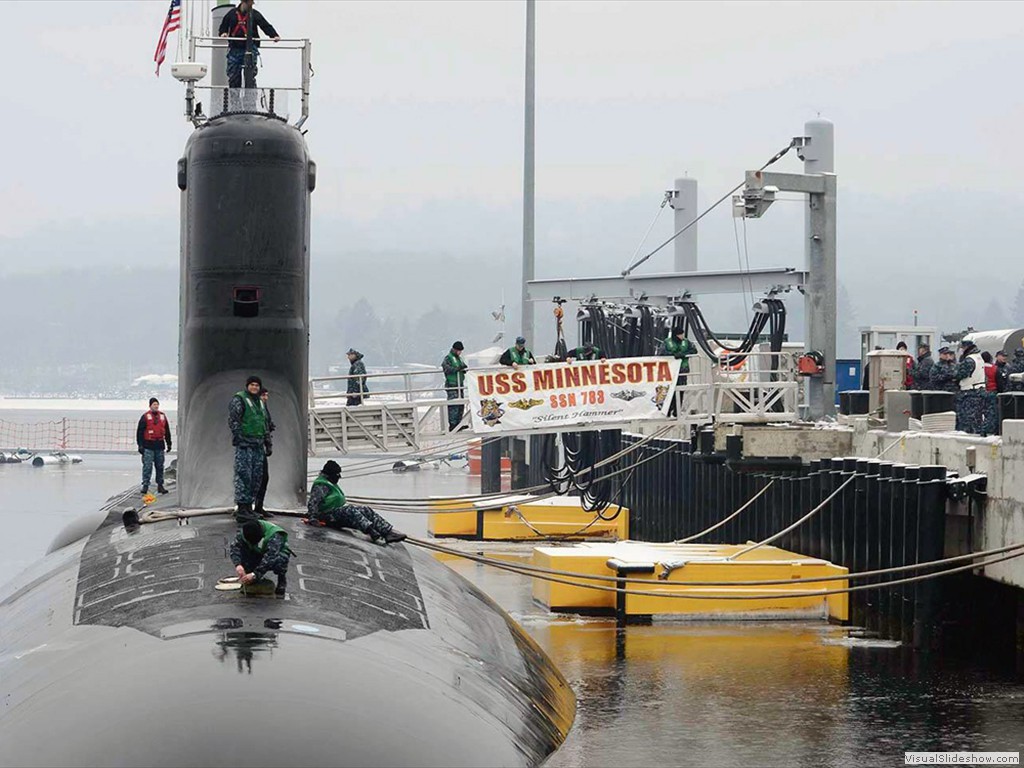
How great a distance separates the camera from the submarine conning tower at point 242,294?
1508cm

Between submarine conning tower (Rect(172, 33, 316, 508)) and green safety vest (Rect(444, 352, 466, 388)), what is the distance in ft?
38.5

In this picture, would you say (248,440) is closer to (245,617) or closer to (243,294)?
(243,294)

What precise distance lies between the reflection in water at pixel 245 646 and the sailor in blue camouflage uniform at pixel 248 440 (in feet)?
14.1

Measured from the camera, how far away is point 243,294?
15148mm

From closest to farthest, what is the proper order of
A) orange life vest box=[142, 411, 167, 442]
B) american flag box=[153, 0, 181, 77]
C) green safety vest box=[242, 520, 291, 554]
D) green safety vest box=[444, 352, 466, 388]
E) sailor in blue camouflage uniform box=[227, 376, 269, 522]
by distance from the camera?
green safety vest box=[242, 520, 291, 554]
sailor in blue camouflage uniform box=[227, 376, 269, 522]
american flag box=[153, 0, 181, 77]
orange life vest box=[142, 411, 167, 442]
green safety vest box=[444, 352, 466, 388]

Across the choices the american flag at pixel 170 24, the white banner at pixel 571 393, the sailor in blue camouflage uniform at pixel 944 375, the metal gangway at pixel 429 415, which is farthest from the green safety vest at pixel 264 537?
the sailor in blue camouflage uniform at pixel 944 375

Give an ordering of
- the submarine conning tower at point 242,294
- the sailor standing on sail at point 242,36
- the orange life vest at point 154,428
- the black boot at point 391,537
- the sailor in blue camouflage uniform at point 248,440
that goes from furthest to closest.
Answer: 1. the orange life vest at point 154,428
2. the sailor standing on sail at point 242,36
3. the submarine conning tower at point 242,294
4. the black boot at point 391,537
5. the sailor in blue camouflage uniform at point 248,440

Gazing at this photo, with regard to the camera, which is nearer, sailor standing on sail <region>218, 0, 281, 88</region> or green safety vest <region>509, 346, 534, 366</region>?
sailor standing on sail <region>218, 0, 281, 88</region>

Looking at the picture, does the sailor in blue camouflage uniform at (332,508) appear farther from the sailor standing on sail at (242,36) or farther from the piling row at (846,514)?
the piling row at (846,514)

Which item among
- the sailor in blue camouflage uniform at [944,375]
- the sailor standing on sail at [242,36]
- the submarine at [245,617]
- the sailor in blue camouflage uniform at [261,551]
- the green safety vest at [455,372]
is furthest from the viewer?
the green safety vest at [455,372]

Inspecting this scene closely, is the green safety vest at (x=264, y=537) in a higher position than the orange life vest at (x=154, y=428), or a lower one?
lower

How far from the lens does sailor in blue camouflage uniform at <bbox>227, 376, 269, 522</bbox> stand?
14.0m

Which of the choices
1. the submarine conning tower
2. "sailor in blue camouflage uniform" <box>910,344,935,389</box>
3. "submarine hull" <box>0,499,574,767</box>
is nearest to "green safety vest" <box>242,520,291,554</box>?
"submarine hull" <box>0,499,574,767</box>

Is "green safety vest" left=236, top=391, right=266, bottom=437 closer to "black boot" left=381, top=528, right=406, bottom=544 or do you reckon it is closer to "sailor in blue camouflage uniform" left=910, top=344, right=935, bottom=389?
"black boot" left=381, top=528, right=406, bottom=544
